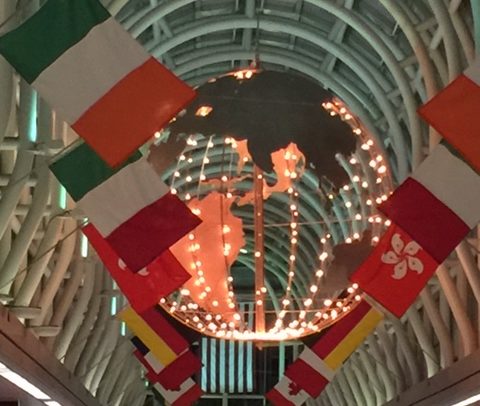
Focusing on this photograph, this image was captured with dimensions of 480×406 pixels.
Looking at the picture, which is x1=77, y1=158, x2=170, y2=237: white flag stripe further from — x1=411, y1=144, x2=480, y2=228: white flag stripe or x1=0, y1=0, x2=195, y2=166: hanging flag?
x1=411, y1=144, x2=480, y2=228: white flag stripe

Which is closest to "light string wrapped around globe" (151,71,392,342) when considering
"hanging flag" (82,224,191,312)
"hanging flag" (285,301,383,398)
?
"hanging flag" (82,224,191,312)

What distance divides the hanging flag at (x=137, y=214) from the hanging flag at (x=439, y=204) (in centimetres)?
168

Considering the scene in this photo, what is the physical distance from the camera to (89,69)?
8.14 meters

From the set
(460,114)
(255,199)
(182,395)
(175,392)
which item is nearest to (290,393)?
(175,392)

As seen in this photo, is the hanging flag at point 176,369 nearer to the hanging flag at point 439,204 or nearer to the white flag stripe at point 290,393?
the white flag stripe at point 290,393

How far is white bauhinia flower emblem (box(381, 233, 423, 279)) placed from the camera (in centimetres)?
1112

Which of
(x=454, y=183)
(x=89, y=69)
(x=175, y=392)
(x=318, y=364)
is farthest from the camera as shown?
(x=175, y=392)

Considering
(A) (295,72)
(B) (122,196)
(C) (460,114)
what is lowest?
(C) (460,114)

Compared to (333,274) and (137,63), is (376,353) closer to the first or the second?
(333,274)

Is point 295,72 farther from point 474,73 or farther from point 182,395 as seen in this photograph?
point 474,73

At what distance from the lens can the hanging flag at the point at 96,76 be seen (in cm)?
804

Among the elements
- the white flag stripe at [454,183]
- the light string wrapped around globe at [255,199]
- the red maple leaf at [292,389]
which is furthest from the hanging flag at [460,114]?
the red maple leaf at [292,389]

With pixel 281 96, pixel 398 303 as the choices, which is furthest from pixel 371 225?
pixel 281 96

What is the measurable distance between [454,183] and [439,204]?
0.61 feet
